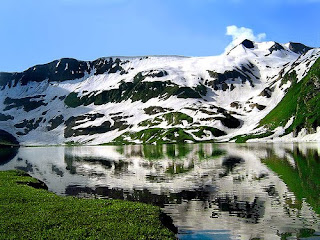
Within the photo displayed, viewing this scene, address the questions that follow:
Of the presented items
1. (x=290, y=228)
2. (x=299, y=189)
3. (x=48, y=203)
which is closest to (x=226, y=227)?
(x=290, y=228)

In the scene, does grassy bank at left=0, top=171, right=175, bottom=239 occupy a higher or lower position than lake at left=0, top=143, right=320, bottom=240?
higher

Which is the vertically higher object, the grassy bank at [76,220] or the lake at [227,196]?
the grassy bank at [76,220]

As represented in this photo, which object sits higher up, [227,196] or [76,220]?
[76,220]

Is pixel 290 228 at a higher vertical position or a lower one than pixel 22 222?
lower

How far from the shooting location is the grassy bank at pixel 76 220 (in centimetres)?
2597

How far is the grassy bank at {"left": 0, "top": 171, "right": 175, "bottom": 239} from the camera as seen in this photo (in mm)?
25969

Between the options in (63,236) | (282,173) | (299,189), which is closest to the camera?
(63,236)

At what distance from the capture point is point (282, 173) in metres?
74.5

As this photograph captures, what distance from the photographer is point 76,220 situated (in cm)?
2981

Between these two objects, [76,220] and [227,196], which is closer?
[76,220]

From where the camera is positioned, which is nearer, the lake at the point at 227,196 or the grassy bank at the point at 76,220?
the grassy bank at the point at 76,220

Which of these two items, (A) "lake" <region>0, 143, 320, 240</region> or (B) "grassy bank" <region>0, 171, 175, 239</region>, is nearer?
(B) "grassy bank" <region>0, 171, 175, 239</region>

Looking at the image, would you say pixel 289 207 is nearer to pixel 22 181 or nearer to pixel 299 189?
pixel 299 189

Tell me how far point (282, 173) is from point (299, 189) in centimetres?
2034
